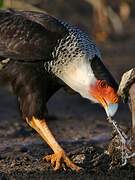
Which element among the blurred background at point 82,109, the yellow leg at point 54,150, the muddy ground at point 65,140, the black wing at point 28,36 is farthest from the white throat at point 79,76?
the blurred background at point 82,109

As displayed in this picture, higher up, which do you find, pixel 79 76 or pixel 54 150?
pixel 79 76

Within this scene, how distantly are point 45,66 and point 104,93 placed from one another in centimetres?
68

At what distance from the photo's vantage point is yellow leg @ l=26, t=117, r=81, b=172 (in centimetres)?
639

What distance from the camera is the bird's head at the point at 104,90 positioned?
635 centimetres

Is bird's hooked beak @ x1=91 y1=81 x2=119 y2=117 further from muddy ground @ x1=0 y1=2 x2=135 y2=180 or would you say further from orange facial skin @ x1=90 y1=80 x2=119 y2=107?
muddy ground @ x1=0 y1=2 x2=135 y2=180

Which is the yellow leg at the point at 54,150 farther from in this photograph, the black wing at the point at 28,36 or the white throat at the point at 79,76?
the black wing at the point at 28,36

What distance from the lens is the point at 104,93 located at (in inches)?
253

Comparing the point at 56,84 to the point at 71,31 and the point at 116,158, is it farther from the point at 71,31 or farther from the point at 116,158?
the point at 116,158

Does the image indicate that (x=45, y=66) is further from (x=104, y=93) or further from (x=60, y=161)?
(x=60, y=161)

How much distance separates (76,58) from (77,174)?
1266 mm

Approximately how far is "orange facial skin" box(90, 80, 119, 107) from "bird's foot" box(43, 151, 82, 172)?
618 mm

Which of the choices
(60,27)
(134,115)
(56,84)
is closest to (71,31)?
(60,27)

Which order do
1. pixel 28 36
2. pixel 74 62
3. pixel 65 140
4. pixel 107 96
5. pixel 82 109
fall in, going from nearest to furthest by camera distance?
pixel 107 96, pixel 74 62, pixel 28 36, pixel 65 140, pixel 82 109

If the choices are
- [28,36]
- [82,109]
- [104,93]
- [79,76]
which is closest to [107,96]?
[104,93]
